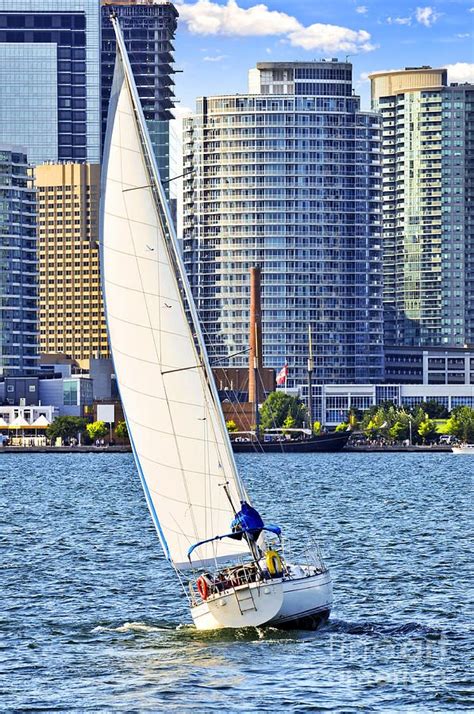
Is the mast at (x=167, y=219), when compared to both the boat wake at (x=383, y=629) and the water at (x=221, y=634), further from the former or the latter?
the water at (x=221, y=634)

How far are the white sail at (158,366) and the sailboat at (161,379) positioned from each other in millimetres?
29

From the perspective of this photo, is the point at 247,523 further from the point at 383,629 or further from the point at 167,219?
the point at 167,219

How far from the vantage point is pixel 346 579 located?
6656 cm

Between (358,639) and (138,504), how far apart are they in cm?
7228

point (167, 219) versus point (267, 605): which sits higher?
point (167, 219)

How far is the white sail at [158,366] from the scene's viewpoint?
51.3 metres

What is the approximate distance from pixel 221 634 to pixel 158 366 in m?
7.97

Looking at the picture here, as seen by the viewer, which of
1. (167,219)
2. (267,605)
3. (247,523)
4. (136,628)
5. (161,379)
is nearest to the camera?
(267,605)

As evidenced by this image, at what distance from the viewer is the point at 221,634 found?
5041 centimetres

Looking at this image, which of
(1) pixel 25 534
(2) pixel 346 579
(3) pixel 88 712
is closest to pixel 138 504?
(1) pixel 25 534

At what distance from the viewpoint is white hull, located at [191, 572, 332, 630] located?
4888cm

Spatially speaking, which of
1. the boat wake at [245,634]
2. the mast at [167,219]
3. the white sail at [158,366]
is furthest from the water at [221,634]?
the mast at [167,219]

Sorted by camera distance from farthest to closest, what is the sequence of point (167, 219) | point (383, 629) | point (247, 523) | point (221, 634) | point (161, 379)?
point (383, 629) → point (161, 379) → point (167, 219) → point (221, 634) → point (247, 523)

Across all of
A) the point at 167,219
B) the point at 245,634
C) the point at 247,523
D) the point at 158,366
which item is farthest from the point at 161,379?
the point at 245,634
